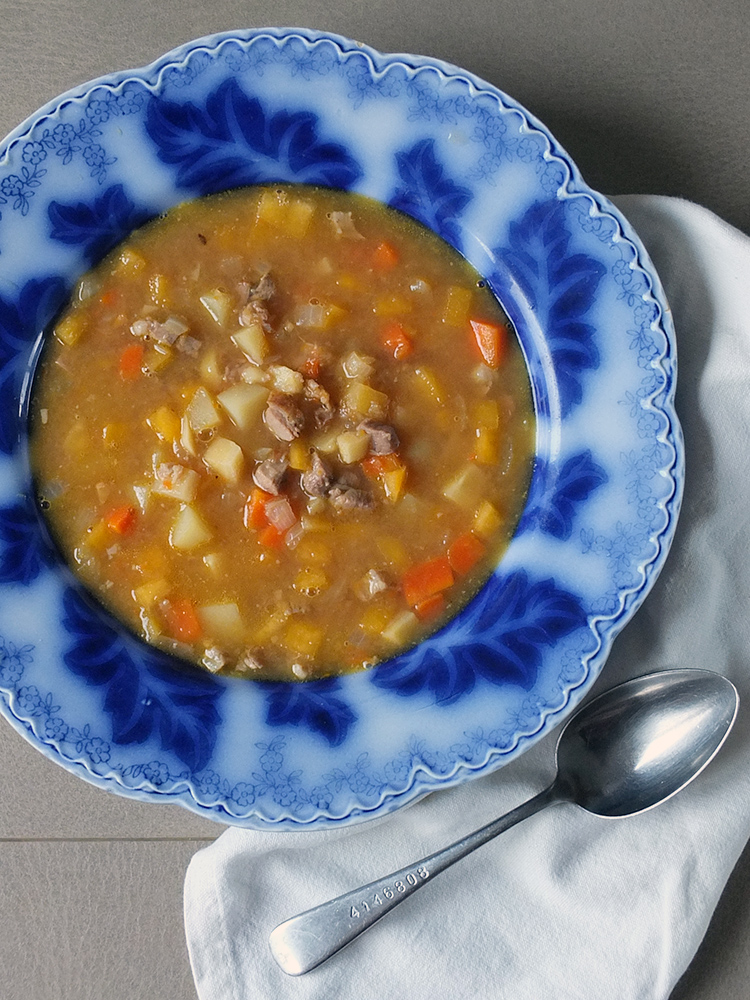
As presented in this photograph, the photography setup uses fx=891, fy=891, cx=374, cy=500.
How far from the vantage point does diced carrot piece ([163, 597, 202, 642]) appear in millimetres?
Answer: 3330

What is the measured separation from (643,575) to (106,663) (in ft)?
6.38

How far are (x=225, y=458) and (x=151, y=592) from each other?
572 mm

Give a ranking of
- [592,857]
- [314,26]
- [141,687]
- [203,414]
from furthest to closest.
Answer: [314,26], [592,857], [203,414], [141,687]

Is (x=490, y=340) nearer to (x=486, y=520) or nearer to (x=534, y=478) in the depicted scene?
(x=534, y=478)

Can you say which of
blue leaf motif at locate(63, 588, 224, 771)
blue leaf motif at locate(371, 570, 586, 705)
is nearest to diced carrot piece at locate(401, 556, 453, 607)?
blue leaf motif at locate(371, 570, 586, 705)

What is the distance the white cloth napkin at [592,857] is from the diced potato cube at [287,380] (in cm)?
141

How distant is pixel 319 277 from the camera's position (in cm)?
337

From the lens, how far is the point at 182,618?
3336 millimetres

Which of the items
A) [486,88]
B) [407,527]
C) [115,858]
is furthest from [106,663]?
[486,88]

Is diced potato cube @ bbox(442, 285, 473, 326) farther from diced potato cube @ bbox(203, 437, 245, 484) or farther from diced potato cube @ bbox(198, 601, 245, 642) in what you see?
diced potato cube @ bbox(198, 601, 245, 642)

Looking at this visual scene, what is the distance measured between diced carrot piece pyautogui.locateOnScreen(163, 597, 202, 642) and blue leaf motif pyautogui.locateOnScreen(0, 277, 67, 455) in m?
0.84

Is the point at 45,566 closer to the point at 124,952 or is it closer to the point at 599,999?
the point at 124,952

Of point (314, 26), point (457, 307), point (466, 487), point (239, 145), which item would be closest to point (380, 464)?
point (466, 487)

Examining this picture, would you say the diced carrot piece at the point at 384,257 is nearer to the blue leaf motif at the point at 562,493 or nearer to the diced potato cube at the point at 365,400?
the diced potato cube at the point at 365,400
